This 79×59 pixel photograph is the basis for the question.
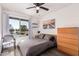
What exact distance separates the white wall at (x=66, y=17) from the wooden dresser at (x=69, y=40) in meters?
0.14

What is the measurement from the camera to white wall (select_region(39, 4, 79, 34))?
5.62 feet

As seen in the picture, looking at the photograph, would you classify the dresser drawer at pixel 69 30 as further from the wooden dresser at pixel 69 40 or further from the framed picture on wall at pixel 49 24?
the framed picture on wall at pixel 49 24

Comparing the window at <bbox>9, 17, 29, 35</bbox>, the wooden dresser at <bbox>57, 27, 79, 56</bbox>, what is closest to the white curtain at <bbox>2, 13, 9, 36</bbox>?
the window at <bbox>9, 17, 29, 35</bbox>

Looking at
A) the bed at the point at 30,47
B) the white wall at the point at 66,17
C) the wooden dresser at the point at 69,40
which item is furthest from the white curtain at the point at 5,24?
the wooden dresser at the point at 69,40

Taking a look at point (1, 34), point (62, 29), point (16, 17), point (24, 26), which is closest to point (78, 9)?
point (62, 29)

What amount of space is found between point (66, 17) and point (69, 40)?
53 cm

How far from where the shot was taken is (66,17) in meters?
1.81

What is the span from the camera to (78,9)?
167 centimetres

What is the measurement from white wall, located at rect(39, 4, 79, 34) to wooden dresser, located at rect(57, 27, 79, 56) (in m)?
0.14

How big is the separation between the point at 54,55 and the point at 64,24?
796mm

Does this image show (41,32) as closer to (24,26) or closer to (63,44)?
(24,26)

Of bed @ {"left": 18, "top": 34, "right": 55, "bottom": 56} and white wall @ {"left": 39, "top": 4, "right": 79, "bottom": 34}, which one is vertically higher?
white wall @ {"left": 39, "top": 4, "right": 79, "bottom": 34}

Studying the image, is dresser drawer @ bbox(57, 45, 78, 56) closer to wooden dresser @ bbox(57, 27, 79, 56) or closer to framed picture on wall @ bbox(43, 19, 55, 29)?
wooden dresser @ bbox(57, 27, 79, 56)

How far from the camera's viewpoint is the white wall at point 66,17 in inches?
67.4
